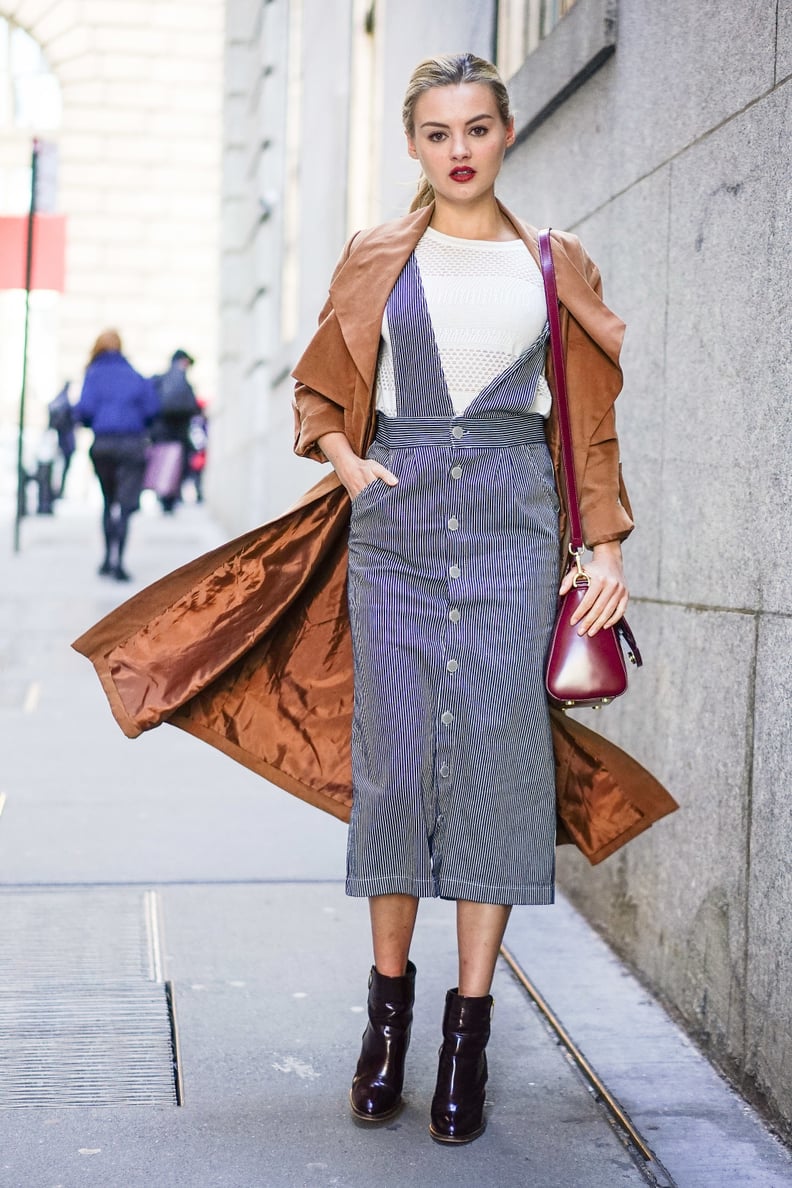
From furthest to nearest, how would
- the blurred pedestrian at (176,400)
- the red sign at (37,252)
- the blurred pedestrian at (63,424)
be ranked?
the blurred pedestrian at (63,424)
the blurred pedestrian at (176,400)
the red sign at (37,252)

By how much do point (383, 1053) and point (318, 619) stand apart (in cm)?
86

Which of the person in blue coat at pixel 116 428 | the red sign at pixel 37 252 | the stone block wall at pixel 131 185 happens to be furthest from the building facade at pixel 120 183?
the person in blue coat at pixel 116 428

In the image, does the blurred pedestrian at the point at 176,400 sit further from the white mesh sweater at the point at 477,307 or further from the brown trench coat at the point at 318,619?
the white mesh sweater at the point at 477,307

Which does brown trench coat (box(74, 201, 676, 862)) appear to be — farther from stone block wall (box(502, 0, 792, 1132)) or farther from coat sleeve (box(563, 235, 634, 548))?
stone block wall (box(502, 0, 792, 1132))

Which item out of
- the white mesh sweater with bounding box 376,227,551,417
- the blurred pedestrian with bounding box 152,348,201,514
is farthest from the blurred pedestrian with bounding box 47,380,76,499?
the white mesh sweater with bounding box 376,227,551,417

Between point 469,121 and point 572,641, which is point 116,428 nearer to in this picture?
point 469,121

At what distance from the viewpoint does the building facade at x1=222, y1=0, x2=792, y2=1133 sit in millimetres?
3129

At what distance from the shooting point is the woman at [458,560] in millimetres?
2918

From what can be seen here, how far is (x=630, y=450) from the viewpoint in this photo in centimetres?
419

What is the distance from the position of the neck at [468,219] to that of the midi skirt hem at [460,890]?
4.00 ft

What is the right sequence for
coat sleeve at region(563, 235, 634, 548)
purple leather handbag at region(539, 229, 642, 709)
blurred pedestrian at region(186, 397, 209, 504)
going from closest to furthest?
purple leather handbag at region(539, 229, 642, 709) → coat sleeve at region(563, 235, 634, 548) → blurred pedestrian at region(186, 397, 209, 504)

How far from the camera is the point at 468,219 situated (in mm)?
2984

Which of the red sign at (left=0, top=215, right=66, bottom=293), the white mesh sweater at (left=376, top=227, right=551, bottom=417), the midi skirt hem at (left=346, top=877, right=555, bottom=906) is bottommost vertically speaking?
the midi skirt hem at (left=346, top=877, right=555, bottom=906)

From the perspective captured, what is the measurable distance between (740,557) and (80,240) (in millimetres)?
30475
